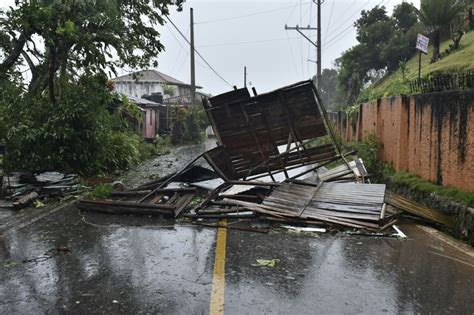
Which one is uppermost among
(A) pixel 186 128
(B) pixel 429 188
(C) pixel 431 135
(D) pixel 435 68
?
(D) pixel 435 68

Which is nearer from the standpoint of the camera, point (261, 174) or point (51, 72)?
point (261, 174)

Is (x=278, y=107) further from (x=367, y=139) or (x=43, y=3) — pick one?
(x=43, y=3)

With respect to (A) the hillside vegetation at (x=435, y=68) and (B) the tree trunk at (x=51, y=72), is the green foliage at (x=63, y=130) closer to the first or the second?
(B) the tree trunk at (x=51, y=72)

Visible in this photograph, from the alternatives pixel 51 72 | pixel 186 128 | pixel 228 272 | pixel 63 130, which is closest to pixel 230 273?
pixel 228 272

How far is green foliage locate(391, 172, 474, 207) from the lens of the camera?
7316mm

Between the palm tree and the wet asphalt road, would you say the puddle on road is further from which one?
the palm tree

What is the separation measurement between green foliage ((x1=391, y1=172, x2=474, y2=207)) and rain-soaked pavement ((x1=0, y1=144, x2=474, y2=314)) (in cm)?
87

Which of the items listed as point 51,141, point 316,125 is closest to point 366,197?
point 316,125

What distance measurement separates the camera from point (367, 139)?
1348cm

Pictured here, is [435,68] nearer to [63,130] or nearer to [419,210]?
[419,210]

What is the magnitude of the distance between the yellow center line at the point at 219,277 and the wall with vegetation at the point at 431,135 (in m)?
4.42

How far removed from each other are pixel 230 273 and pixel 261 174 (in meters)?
6.47

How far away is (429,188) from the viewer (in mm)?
8664

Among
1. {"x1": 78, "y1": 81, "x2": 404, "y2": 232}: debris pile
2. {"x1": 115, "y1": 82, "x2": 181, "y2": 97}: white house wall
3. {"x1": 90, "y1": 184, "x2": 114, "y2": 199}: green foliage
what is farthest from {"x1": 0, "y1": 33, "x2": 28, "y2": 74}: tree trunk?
{"x1": 115, "y1": 82, "x2": 181, "y2": 97}: white house wall
